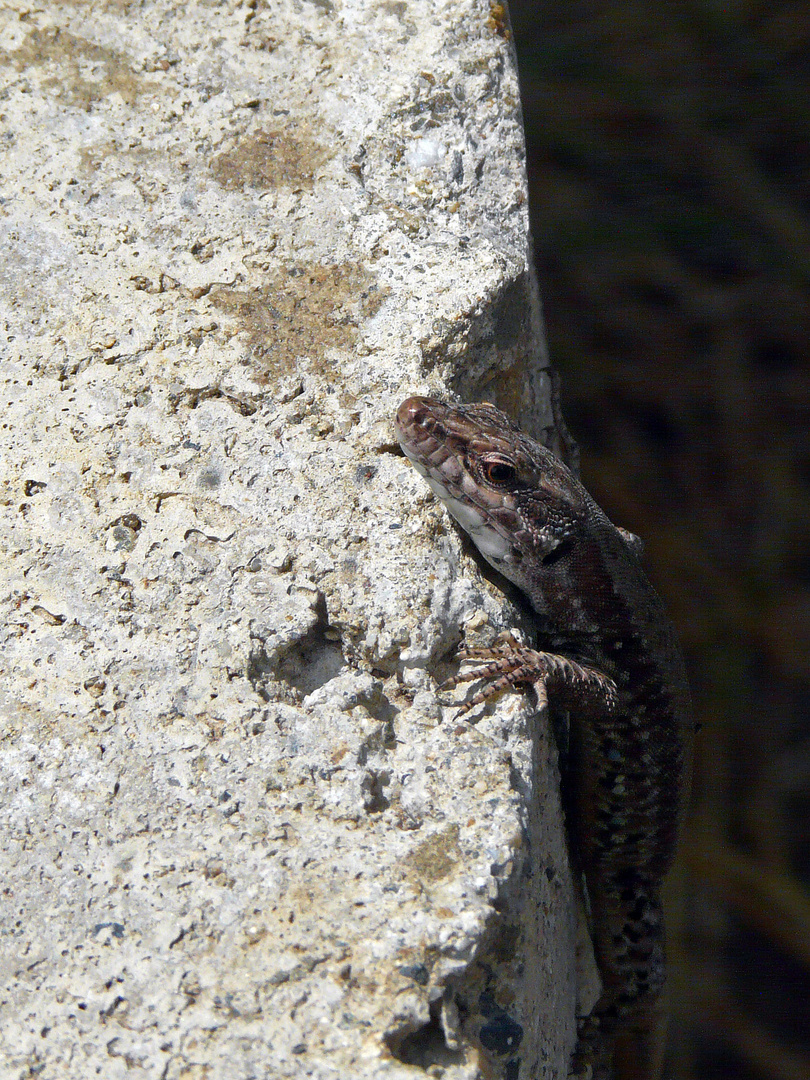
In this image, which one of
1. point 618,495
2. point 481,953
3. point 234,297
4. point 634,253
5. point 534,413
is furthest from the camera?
point 634,253

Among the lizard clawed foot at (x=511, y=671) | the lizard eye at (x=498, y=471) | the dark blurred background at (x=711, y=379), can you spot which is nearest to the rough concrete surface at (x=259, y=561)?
the lizard clawed foot at (x=511, y=671)

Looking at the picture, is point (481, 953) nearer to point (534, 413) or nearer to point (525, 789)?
point (525, 789)

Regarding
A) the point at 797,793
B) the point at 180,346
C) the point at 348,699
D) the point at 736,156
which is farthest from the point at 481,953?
the point at 736,156

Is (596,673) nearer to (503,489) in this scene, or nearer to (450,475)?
(503,489)

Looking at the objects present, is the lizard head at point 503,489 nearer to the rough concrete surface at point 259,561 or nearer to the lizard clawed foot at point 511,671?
the rough concrete surface at point 259,561

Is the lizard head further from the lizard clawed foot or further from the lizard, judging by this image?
the lizard clawed foot
